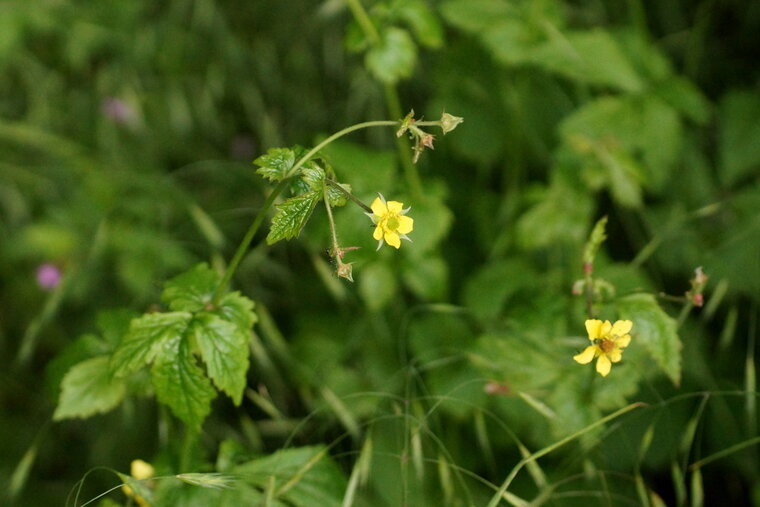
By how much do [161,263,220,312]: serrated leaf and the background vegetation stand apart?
6.8 inches

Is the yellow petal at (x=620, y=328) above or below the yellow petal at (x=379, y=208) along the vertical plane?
below

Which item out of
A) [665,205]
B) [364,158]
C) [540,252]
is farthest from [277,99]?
[665,205]

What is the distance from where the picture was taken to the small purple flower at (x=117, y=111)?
8.93 feet

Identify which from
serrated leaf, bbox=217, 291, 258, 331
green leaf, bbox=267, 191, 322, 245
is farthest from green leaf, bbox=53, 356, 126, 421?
green leaf, bbox=267, 191, 322, 245

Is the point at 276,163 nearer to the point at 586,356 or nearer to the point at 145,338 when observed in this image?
the point at 145,338

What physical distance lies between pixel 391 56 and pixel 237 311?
2.37 ft

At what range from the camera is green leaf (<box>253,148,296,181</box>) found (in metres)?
1.07

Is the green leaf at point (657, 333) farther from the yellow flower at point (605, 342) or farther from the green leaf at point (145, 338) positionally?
the green leaf at point (145, 338)

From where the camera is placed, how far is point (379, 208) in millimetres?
1060

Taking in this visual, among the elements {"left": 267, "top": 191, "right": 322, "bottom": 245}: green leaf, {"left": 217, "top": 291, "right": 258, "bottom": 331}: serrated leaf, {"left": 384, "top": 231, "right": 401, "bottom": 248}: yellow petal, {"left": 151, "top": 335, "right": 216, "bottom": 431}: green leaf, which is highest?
{"left": 267, "top": 191, "right": 322, "bottom": 245}: green leaf

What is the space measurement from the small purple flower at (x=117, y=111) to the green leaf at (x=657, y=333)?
6.85 ft

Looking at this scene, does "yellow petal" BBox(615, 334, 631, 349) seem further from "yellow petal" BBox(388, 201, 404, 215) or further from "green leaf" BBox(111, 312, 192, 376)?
"green leaf" BBox(111, 312, 192, 376)

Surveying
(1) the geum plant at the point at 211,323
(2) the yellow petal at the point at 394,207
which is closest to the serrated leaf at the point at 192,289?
(1) the geum plant at the point at 211,323

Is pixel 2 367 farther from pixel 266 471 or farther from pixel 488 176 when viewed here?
pixel 488 176
